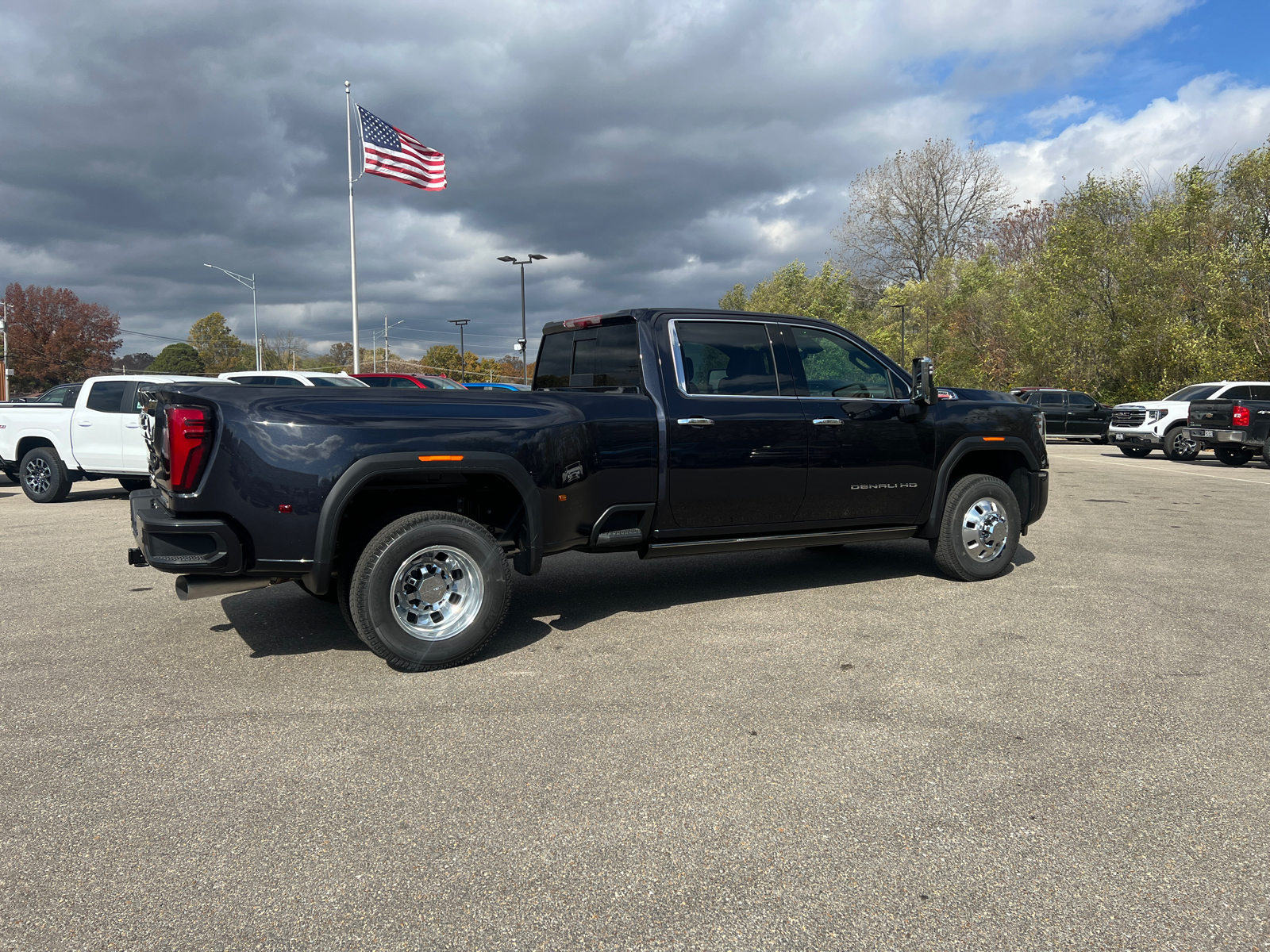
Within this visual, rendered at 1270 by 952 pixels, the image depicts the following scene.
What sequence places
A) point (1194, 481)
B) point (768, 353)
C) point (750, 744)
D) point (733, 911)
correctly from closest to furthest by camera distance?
1. point (733, 911)
2. point (750, 744)
3. point (768, 353)
4. point (1194, 481)

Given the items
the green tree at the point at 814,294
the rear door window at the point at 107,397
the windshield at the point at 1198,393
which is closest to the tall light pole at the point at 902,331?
the green tree at the point at 814,294

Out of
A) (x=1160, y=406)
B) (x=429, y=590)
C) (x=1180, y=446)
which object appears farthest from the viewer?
(x=1160, y=406)

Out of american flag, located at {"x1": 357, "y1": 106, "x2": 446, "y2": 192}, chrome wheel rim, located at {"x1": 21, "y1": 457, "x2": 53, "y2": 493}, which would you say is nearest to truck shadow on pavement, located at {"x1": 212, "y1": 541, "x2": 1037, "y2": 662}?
chrome wheel rim, located at {"x1": 21, "y1": 457, "x2": 53, "y2": 493}

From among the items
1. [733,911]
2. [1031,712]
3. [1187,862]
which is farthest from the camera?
[1031,712]

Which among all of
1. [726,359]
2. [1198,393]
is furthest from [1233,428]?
[726,359]

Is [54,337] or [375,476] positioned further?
[54,337]

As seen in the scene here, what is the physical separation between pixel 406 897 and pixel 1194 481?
16199mm

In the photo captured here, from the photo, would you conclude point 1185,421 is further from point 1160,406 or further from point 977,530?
point 977,530

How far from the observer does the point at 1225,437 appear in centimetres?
1822

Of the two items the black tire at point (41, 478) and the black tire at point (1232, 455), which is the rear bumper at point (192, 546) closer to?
the black tire at point (41, 478)

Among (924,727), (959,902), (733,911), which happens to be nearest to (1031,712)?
(924,727)

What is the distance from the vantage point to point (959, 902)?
259 centimetres

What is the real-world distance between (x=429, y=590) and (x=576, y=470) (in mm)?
1072

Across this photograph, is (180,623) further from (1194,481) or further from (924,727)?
(1194,481)
